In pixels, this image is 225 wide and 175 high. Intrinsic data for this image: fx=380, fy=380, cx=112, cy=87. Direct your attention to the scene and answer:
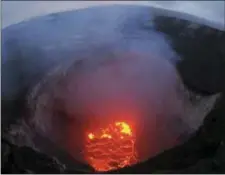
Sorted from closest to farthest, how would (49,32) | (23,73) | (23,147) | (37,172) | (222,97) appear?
(37,172) < (23,147) < (222,97) < (23,73) < (49,32)

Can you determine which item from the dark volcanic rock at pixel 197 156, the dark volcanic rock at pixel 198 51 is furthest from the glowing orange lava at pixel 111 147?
the dark volcanic rock at pixel 198 51

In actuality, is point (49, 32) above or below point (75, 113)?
above

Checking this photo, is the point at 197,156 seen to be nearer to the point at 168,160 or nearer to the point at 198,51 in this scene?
the point at 168,160

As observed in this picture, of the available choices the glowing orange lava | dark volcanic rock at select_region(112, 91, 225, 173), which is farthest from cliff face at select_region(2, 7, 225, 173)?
the glowing orange lava

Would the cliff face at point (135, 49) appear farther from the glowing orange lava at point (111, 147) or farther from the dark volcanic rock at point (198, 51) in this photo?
the glowing orange lava at point (111, 147)

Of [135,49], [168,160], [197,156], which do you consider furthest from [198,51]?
[168,160]

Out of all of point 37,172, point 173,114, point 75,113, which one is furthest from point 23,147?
point 173,114

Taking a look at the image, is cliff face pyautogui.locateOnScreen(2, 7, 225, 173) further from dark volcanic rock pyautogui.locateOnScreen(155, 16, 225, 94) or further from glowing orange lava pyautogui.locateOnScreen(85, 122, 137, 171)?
glowing orange lava pyautogui.locateOnScreen(85, 122, 137, 171)

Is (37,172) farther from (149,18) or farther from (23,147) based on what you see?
(149,18)
